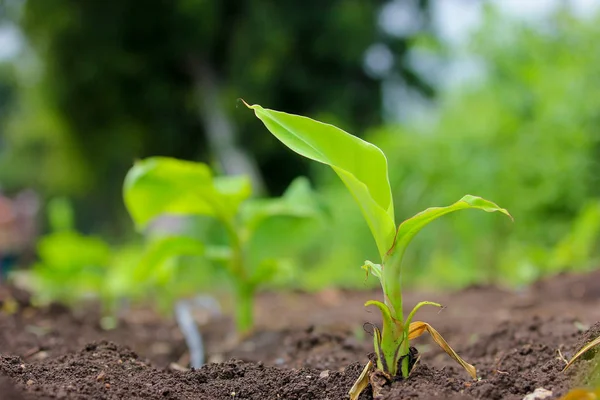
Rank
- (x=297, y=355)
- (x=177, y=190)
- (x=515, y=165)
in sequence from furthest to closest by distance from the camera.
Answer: (x=515, y=165), (x=177, y=190), (x=297, y=355)


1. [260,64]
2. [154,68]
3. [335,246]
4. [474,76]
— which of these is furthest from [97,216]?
[474,76]

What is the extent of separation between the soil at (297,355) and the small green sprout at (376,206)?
53mm

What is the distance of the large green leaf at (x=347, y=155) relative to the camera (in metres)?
1.08

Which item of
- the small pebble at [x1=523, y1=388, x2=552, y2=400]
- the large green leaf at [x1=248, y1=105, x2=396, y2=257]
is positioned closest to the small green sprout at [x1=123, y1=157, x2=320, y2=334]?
the large green leaf at [x1=248, y1=105, x2=396, y2=257]

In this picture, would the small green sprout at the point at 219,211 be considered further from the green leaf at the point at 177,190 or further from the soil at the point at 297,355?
the soil at the point at 297,355

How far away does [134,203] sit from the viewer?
1.99 meters

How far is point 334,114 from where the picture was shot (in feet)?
31.5

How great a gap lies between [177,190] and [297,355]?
63 centimetres

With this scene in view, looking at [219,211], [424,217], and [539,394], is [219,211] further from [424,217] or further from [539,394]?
[539,394]

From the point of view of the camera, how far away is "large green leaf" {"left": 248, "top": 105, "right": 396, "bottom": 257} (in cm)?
108

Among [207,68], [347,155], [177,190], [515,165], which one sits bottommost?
[347,155]

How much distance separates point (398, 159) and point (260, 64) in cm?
482

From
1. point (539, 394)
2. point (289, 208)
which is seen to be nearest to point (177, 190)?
point (289, 208)

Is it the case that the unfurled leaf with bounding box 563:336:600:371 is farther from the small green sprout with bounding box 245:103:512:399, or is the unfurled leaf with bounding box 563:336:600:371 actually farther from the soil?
the small green sprout with bounding box 245:103:512:399
